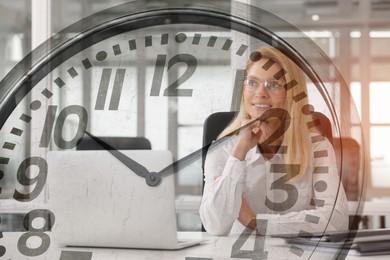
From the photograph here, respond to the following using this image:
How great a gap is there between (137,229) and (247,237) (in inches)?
4.6

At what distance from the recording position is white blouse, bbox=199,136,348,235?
2.36ft

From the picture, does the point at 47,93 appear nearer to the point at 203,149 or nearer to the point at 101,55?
the point at 101,55

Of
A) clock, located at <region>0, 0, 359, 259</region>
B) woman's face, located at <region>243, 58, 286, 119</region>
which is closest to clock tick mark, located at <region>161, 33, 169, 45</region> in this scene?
clock, located at <region>0, 0, 359, 259</region>

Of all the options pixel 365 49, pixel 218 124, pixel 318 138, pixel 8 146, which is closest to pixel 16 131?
pixel 8 146

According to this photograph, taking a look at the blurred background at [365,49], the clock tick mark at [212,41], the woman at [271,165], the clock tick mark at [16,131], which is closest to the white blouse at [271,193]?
the woman at [271,165]

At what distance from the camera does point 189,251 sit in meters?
0.74

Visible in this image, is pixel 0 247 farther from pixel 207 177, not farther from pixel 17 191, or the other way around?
pixel 207 177

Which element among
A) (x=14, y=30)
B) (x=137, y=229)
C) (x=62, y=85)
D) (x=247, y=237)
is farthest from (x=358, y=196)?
(x=14, y=30)

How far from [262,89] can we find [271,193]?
11 centimetres

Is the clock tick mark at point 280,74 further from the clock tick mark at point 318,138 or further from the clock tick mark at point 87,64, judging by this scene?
the clock tick mark at point 87,64

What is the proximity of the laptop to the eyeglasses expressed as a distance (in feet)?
0.36

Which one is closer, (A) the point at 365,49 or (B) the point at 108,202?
(B) the point at 108,202

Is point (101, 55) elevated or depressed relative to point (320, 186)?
elevated

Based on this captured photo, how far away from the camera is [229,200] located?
28.7 inches
